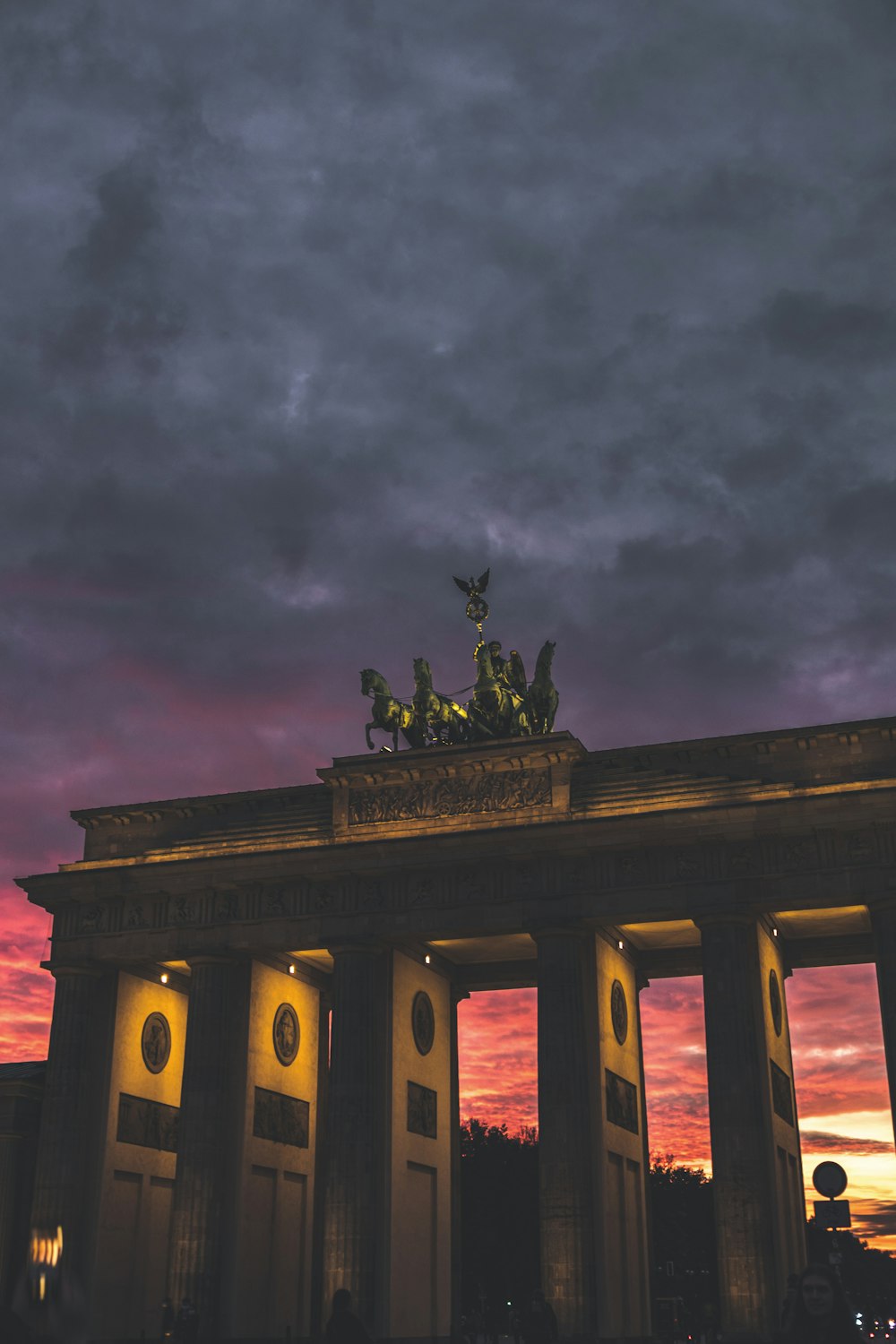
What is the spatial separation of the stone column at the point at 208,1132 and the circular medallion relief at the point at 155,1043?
4322mm

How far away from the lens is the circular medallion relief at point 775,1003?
4609 centimetres

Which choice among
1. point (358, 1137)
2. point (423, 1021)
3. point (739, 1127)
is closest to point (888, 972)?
point (739, 1127)

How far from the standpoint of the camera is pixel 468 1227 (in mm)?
83438

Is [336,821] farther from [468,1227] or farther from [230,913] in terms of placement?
[468,1227]

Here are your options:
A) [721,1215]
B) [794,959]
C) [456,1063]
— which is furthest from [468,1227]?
[721,1215]

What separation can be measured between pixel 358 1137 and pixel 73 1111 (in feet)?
33.0

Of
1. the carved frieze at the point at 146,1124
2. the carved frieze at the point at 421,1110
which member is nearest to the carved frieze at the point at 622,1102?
the carved frieze at the point at 421,1110

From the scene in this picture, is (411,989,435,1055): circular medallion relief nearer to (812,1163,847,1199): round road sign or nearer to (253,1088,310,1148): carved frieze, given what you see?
(253,1088,310,1148): carved frieze

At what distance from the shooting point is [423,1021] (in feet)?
166

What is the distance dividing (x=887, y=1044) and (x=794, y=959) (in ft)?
30.9

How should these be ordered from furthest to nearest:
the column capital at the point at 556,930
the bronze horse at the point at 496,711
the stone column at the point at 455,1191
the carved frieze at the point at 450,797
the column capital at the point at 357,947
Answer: the stone column at the point at 455,1191 → the bronze horse at the point at 496,711 → the carved frieze at the point at 450,797 → the column capital at the point at 357,947 → the column capital at the point at 556,930

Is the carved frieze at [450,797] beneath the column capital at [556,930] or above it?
above

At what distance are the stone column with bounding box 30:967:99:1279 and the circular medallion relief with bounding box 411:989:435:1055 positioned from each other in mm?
10710

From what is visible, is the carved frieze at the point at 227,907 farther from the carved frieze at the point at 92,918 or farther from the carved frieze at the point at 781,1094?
the carved frieze at the point at 781,1094
